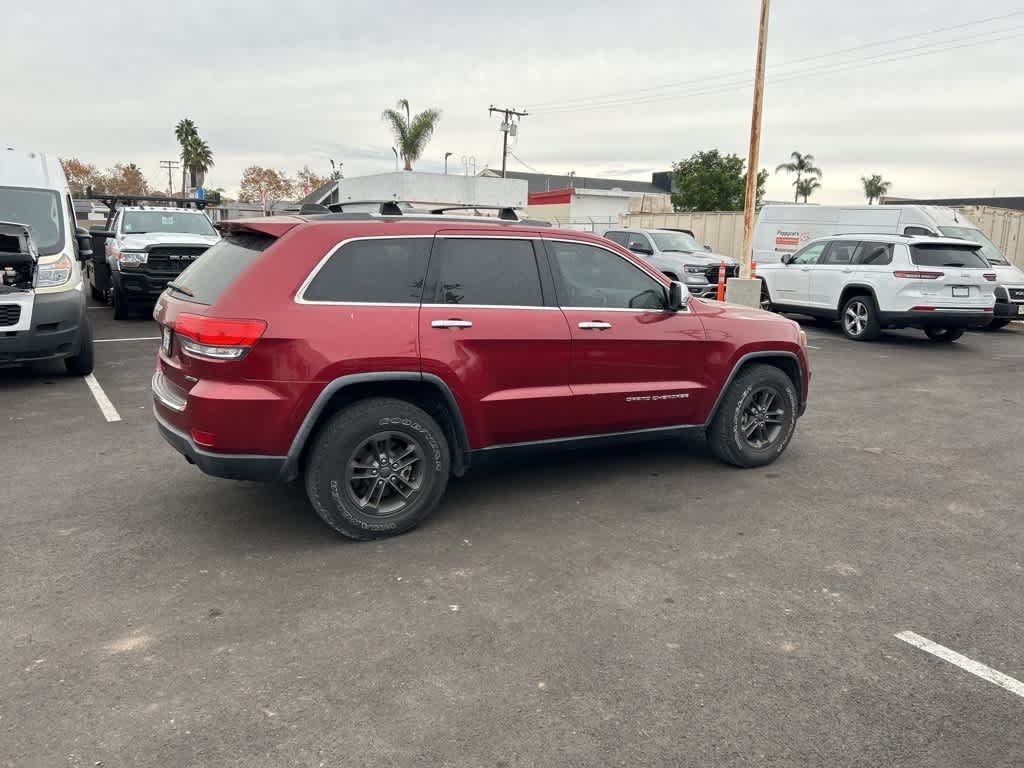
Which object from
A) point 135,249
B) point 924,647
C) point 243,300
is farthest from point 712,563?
point 135,249

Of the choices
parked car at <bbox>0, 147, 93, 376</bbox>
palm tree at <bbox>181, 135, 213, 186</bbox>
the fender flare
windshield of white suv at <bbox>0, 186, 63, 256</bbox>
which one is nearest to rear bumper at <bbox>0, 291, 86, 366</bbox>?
parked car at <bbox>0, 147, 93, 376</bbox>

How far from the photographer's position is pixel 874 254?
13.0 metres

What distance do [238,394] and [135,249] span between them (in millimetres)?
10560

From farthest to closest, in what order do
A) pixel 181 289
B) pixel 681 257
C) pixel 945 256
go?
pixel 681 257 → pixel 945 256 → pixel 181 289

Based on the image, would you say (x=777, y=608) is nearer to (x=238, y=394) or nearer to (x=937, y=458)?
(x=238, y=394)

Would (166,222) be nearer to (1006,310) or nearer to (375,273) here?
(375,273)

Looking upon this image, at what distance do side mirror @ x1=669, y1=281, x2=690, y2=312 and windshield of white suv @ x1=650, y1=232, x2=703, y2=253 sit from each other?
Result: 1239 centimetres

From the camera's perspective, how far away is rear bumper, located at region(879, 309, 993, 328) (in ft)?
39.9

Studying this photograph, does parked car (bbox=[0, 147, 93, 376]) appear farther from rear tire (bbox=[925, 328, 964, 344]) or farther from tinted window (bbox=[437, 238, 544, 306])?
rear tire (bbox=[925, 328, 964, 344])

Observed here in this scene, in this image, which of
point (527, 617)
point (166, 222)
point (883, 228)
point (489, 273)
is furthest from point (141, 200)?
point (883, 228)

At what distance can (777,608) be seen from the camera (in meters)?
3.75

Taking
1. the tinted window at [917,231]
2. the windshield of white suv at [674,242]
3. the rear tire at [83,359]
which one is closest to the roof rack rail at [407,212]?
the rear tire at [83,359]

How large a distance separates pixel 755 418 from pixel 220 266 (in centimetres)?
380

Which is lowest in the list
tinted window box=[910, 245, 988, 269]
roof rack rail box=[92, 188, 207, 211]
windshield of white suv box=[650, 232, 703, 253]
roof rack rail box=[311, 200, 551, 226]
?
roof rack rail box=[311, 200, 551, 226]
